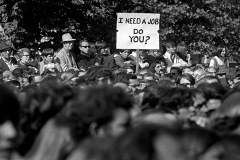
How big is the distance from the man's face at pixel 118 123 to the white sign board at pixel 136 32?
10.5 meters

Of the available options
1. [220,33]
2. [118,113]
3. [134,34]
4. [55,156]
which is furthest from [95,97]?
[220,33]

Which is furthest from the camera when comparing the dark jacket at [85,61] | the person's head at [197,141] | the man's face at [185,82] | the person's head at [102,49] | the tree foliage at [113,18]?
the tree foliage at [113,18]

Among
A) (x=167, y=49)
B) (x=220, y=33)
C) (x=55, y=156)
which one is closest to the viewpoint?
(x=55, y=156)

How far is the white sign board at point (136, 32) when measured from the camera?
1552 centimetres

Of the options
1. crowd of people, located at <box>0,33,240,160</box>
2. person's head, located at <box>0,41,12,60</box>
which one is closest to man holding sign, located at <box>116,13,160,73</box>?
person's head, located at <box>0,41,12,60</box>

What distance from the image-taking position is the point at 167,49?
63.0 feet

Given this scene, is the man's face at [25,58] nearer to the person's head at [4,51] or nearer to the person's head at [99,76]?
the person's head at [4,51]

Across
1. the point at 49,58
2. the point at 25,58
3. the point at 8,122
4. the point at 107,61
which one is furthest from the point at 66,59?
the point at 8,122

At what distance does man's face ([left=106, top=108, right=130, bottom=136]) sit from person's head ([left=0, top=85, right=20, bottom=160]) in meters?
0.54

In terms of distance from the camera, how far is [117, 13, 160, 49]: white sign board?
50.9 feet

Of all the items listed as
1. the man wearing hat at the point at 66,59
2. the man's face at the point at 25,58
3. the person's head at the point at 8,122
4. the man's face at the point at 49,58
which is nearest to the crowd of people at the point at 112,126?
the person's head at the point at 8,122

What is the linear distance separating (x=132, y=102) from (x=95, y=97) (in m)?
0.37

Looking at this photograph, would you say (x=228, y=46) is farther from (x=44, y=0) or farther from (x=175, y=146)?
(x=175, y=146)

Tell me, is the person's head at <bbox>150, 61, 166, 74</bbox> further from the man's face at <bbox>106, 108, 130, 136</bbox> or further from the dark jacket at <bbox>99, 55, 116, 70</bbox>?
the man's face at <bbox>106, 108, 130, 136</bbox>
